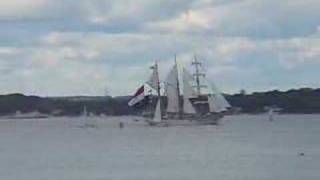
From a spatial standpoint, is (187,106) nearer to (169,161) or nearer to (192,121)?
(192,121)

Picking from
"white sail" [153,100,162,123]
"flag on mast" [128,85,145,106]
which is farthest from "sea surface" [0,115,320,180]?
"white sail" [153,100,162,123]

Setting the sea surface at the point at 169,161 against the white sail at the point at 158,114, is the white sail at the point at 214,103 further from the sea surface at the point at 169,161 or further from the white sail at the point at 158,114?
the sea surface at the point at 169,161

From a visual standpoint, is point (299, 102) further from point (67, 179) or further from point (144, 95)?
point (67, 179)

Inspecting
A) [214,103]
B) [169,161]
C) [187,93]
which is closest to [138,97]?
[187,93]

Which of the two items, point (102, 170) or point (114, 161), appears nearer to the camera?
point (102, 170)

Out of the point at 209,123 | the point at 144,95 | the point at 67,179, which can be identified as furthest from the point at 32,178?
the point at 209,123

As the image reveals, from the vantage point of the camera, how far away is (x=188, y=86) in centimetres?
13612

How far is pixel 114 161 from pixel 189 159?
514 cm

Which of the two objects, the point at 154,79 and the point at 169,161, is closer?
the point at 169,161

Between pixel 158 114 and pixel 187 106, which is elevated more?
pixel 187 106

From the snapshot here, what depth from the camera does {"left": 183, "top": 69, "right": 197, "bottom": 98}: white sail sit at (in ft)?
445

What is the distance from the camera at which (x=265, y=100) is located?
7574 inches

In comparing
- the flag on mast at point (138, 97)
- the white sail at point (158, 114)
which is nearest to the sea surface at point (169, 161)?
the flag on mast at point (138, 97)

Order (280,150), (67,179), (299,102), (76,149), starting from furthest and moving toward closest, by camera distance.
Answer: (299,102)
(76,149)
(280,150)
(67,179)
